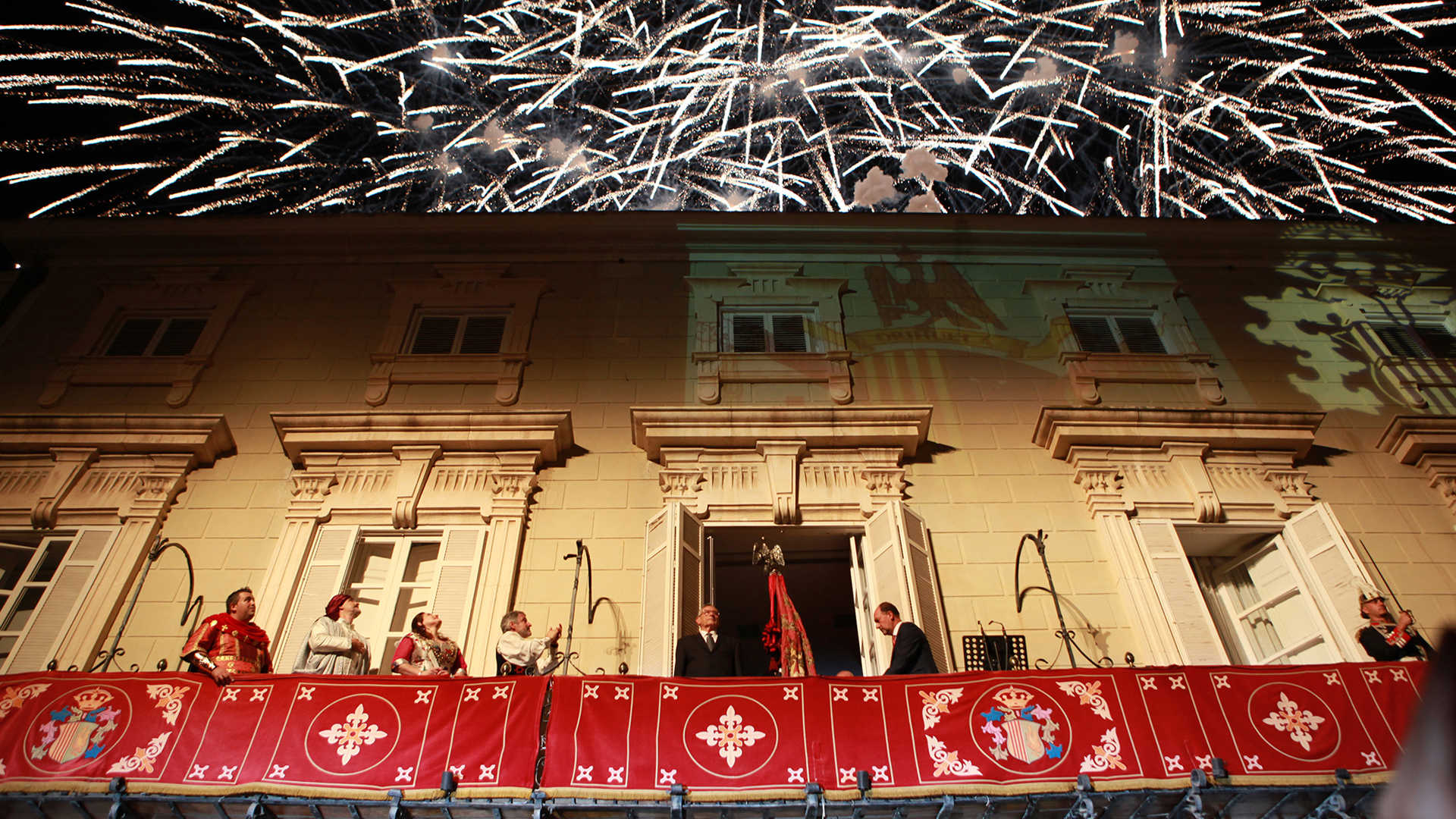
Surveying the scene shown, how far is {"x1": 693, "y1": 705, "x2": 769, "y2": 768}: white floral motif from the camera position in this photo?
5762mm

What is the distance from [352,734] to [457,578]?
2584 millimetres

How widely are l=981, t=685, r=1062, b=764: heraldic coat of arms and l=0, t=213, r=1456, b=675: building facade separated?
5.72 feet

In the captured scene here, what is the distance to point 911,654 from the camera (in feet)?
22.7

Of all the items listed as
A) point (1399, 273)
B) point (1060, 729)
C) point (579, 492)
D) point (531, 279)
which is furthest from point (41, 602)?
point (1399, 273)

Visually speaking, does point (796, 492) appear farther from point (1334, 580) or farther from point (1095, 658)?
point (1334, 580)

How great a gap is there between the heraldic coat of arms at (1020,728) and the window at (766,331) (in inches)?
209

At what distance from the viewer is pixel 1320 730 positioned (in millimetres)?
5914

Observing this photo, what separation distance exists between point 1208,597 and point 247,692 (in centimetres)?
849

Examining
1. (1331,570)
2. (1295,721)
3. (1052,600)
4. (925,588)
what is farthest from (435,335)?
(1331,570)

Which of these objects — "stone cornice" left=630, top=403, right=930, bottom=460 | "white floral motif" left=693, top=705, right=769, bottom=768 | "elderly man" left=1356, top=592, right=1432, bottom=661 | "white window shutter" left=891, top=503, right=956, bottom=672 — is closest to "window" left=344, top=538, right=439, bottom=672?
"stone cornice" left=630, top=403, right=930, bottom=460

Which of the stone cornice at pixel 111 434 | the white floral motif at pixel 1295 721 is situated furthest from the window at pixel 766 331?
the white floral motif at pixel 1295 721

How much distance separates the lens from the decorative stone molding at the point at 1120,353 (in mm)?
10258

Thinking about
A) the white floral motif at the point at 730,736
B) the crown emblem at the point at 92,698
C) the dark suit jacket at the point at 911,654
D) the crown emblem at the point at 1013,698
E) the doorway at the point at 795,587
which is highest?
the doorway at the point at 795,587

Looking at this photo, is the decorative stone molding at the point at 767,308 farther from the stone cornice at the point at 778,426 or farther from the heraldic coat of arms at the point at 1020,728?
the heraldic coat of arms at the point at 1020,728
